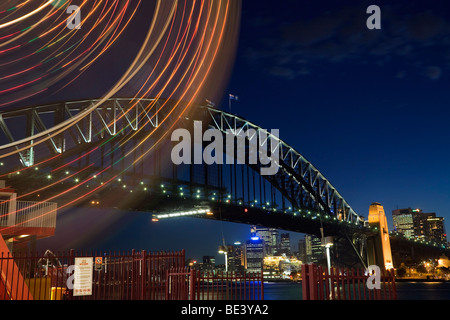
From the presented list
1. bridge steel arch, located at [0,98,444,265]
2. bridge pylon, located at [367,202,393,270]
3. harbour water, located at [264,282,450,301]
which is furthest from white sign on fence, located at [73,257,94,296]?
bridge pylon, located at [367,202,393,270]

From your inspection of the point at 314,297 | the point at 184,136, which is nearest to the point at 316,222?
the point at 184,136

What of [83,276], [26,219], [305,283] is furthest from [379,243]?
[305,283]

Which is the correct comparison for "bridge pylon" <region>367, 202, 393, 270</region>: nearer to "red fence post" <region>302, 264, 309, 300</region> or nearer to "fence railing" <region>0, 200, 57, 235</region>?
"fence railing" <region>0, 200, 57, 235</region>

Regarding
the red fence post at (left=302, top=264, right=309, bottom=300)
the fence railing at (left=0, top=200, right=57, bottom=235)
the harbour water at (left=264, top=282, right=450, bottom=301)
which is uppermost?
the fence railing at (left=0, top=200, right=57, bottom=235)

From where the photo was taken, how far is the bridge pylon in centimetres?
9281

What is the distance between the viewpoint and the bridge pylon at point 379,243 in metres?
92.8

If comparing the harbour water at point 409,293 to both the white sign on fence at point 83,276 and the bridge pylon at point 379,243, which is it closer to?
the bridge pylon at point 379,243

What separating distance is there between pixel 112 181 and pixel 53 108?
1370cm

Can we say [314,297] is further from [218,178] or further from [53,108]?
[218,178]

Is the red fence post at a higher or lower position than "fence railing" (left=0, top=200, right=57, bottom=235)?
lower

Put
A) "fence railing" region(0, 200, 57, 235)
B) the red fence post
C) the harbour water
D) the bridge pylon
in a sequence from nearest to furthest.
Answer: the red fence post < "fence railing" region(0, 200, 57, 235) < the harbour water < the bridge pylon

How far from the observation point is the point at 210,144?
72.7 meters

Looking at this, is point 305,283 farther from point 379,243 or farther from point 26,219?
point 379,243

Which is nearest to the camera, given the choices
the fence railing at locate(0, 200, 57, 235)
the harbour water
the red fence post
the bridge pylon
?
the red fence post
